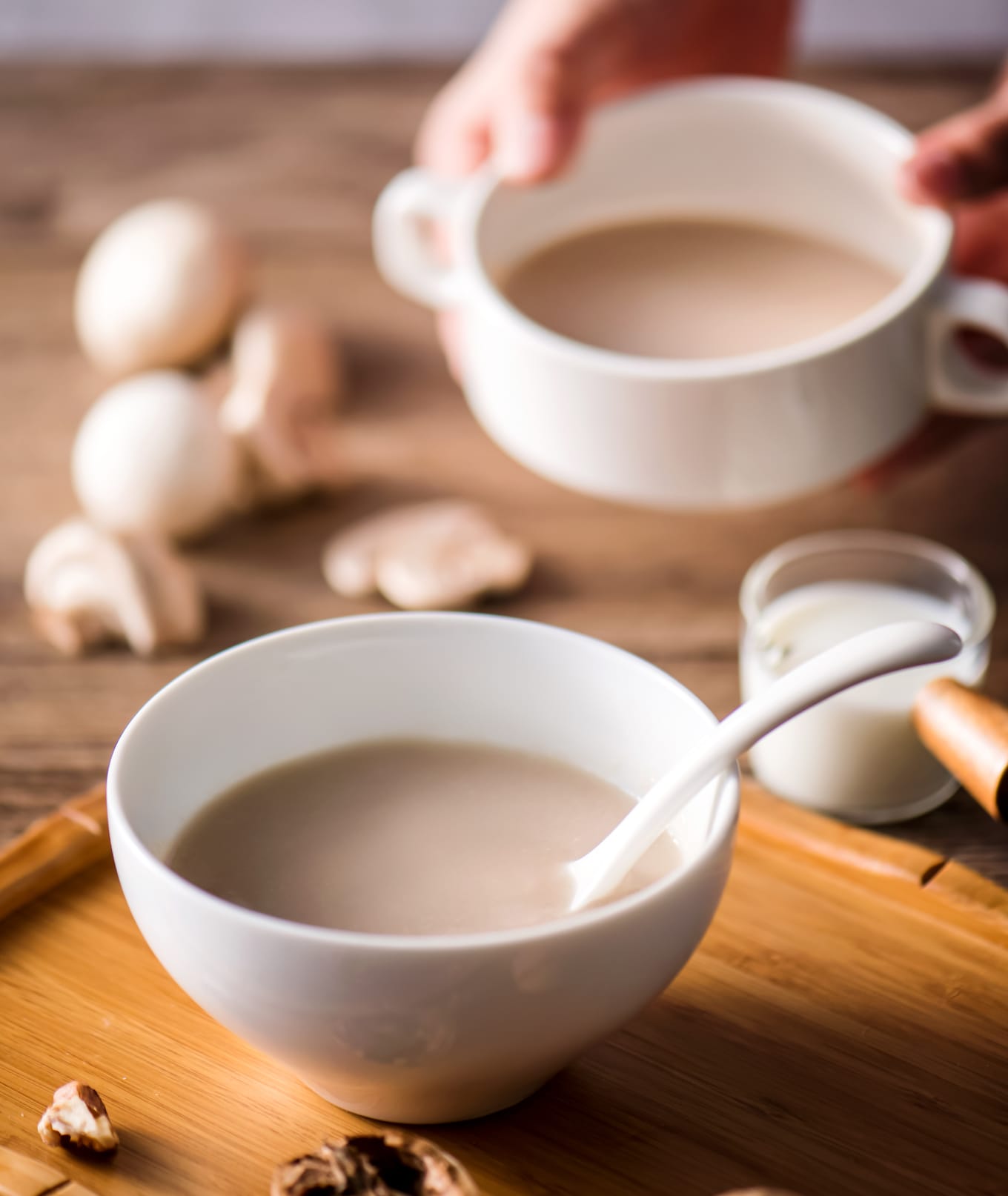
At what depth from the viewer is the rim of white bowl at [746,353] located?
2.71 feet

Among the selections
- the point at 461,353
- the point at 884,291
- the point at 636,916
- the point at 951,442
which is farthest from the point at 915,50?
the point at 636,916

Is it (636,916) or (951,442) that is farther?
(951,442)

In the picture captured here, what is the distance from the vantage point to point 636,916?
0.51 m

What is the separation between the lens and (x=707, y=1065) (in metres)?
0.62

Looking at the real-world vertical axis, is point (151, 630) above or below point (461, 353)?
below

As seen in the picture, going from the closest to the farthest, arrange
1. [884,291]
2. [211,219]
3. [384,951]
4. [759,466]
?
[384,951] < [759,466] < [884,291] < [211,219]

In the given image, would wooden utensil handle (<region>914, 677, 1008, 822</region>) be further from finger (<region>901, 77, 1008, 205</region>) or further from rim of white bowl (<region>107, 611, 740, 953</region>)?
finger (<region>901, 77, 1008, 205</region>)

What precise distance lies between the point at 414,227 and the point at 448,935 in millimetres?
584

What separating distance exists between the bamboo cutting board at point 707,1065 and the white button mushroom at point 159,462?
14.5 inches

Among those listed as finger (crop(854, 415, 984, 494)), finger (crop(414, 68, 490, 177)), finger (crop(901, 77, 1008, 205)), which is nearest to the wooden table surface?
finger (crop(854, 415, 984, 494))

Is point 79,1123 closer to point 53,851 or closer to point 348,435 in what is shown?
point 53,851

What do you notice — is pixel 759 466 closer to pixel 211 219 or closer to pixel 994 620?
pixel 994 620

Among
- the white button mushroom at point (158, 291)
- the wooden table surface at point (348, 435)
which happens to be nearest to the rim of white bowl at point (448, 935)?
the wooden table surface at point (348, 435)

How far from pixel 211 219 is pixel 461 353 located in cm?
40
